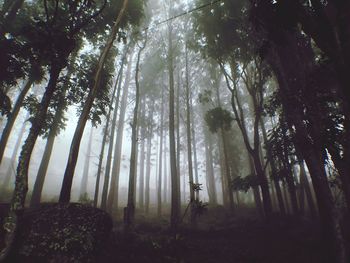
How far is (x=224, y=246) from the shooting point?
29.6 feet

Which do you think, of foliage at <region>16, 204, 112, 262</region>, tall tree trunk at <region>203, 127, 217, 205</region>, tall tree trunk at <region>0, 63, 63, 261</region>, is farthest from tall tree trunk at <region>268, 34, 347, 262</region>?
tall tree trunk at <region>203, 127, 217, 205</region>

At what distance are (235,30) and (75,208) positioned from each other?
11.0 metres

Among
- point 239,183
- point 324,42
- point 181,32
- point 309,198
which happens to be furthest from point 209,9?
point 309,198

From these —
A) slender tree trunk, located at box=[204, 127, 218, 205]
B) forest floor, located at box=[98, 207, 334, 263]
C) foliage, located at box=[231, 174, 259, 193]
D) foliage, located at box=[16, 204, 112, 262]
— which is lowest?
forest floor, located at box=[98, 207, 334, 263]

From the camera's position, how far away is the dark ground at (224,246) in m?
6.18

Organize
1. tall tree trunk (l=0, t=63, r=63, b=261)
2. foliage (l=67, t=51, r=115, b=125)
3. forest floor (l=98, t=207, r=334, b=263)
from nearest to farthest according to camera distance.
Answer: tall tree trunk (l=0, t=63, r=63, b=261)
forest floor (l=98, t=207, r=334, b=263)
foliage (l=67, t=51, r=115, b=125)

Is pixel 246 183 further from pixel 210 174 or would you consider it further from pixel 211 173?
pixel 210 174

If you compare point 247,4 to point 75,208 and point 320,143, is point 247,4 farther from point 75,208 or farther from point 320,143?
point 75,208

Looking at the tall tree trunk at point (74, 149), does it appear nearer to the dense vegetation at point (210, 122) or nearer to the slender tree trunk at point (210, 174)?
the dense vegetation at point (210, 122)

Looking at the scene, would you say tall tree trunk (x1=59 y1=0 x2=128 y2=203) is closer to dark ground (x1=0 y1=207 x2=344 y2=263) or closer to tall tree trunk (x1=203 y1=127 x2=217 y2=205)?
dark ground (x1=0 y1=207 x2=344 y2=263)

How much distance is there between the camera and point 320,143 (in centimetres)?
463

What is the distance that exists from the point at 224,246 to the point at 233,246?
0.35 m

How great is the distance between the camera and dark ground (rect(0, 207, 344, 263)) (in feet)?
20.3

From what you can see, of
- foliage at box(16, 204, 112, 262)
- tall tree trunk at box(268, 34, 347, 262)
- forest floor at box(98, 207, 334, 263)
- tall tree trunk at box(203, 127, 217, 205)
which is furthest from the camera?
→ tall tree trunk at box(203, 127, 217, 205)
